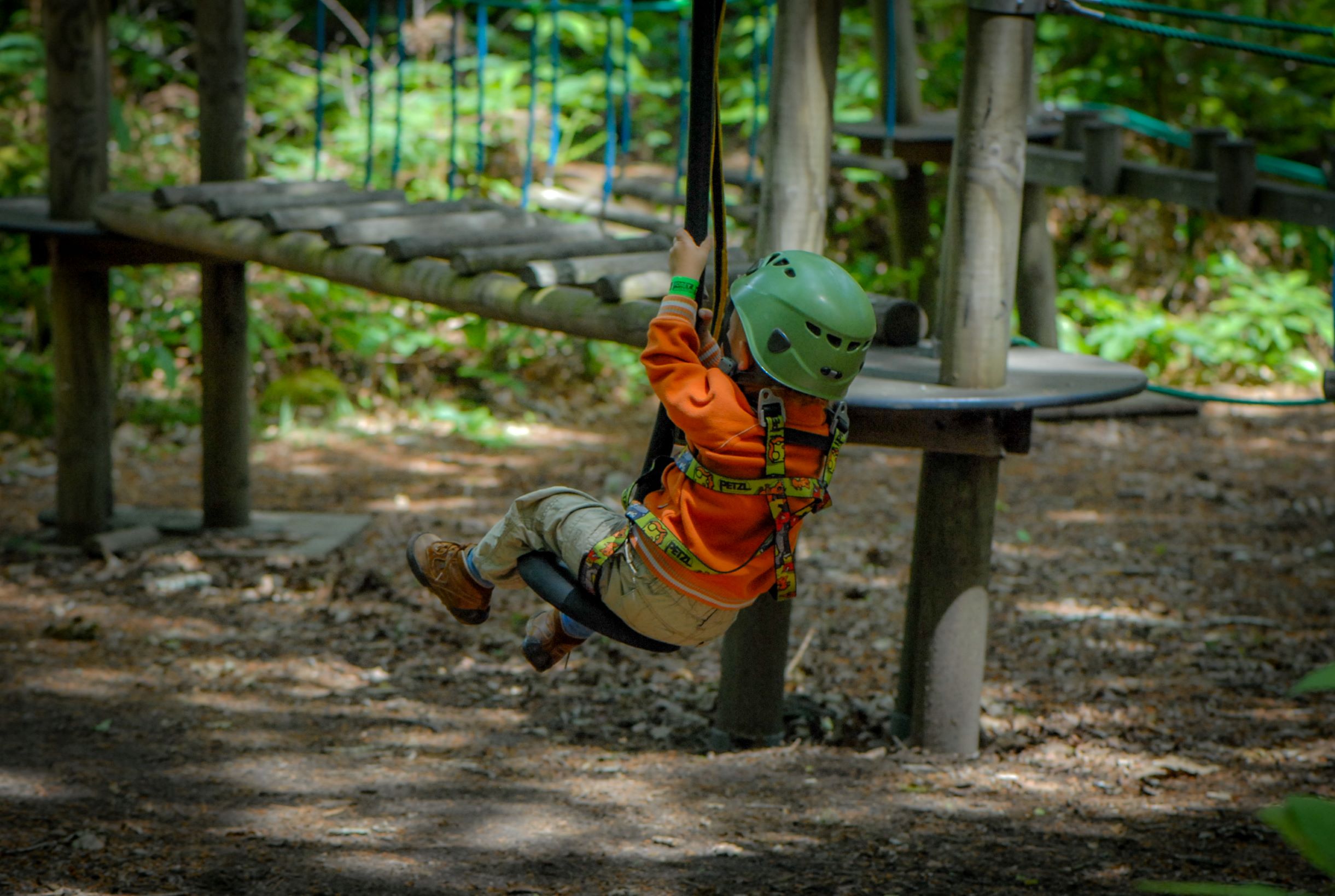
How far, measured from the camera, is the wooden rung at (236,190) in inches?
210

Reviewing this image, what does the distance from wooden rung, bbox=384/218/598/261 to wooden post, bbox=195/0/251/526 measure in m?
1.71

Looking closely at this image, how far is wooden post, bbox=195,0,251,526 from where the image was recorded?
577 centimetres

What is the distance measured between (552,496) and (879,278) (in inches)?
238

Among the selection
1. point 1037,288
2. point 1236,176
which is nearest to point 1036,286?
point 1037,288

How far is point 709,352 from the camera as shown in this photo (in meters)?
2.61

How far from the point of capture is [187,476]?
726cm

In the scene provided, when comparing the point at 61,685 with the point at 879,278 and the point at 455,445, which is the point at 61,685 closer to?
the point at 455,445

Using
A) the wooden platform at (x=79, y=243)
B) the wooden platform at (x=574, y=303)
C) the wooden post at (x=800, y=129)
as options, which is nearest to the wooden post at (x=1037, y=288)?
the wooden platform at (x=574, y=303)

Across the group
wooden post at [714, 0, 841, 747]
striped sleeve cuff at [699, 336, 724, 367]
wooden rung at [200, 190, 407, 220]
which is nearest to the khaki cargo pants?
striped sleeve cuff at [699, 336, 724, 367]

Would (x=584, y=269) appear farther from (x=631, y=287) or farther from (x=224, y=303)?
(x=224, y=303)

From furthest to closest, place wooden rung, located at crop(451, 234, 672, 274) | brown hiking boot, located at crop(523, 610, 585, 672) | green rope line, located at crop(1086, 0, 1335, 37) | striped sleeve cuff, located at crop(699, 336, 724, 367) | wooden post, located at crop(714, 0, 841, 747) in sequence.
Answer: wooden rung, located at crop(451, 234, 672, 274) → wooden post, located at crop(714, 0, 841, 747) → green rope line, located at crop(1086, 0, 1335, 37) → brown hiking boot, located at crop(523, 610, 585, 672) → striped sleeve cuff, located at crop(699, 336, 724, 367)

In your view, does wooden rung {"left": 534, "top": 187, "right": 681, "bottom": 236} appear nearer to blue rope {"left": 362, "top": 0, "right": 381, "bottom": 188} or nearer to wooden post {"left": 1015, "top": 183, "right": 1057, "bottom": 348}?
blue rope {"left": 362, "top": 0, "right": 381, "bottom": 188}

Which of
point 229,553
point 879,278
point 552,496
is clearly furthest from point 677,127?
point 552,496

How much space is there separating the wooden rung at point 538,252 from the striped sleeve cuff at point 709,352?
148 cm
